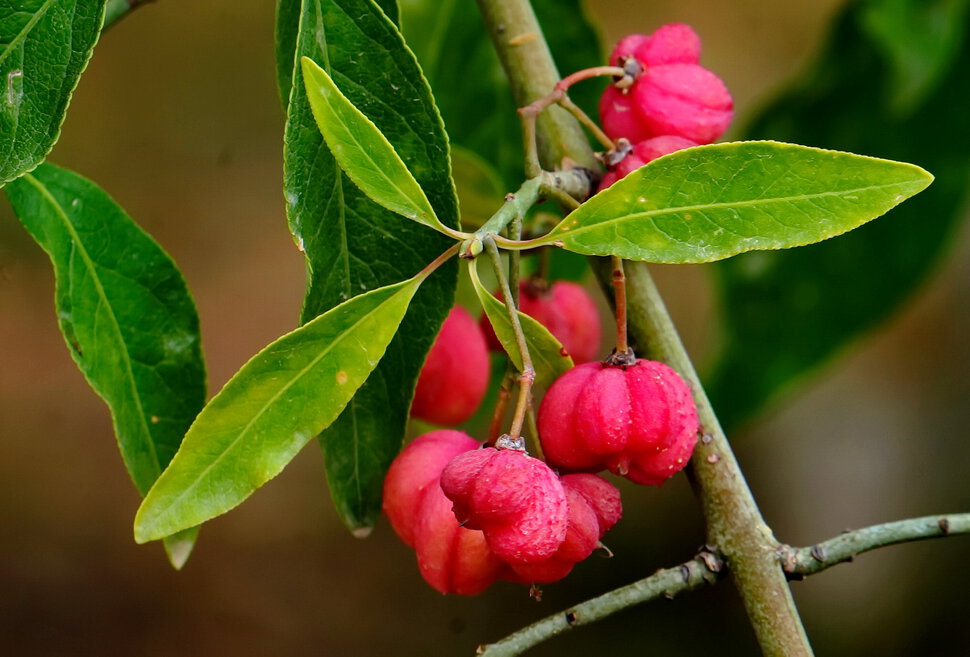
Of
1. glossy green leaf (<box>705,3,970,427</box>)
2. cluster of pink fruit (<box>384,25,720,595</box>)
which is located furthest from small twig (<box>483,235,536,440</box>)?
glossy green leaf (<box>705,3,970,427</box>)

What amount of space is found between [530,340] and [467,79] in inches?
25.8

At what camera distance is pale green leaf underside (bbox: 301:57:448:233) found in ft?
2.13

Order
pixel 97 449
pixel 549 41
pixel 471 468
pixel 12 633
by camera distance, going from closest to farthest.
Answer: pixel 471 468
pixel 549 41
pixel 12 633
pixel 97 449

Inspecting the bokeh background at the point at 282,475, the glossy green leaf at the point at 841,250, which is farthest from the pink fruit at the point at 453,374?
the bokeh background at the point at 282,475

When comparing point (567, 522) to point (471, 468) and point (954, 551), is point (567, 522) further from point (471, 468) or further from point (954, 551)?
point (954, 551)

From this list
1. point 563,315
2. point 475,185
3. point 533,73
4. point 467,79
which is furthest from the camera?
point 467,79

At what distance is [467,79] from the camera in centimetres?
131

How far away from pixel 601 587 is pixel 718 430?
86.3 inches

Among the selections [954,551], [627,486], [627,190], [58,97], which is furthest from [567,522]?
[954,551]

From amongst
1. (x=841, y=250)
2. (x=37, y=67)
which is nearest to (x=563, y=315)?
(x=37, y=67)

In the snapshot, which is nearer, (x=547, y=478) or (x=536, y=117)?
(x=547, y=478)

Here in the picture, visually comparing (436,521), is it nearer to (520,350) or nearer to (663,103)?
(520,350)

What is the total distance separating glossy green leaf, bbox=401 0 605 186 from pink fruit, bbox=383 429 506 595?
2.00 feet

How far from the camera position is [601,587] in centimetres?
283
